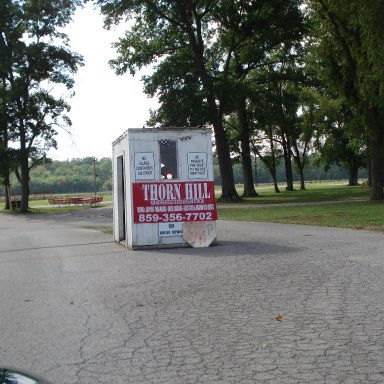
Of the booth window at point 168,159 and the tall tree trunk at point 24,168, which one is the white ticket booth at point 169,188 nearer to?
the booth window at point 168,159

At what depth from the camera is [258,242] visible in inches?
503

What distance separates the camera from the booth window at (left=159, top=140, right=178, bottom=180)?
40.8 feet

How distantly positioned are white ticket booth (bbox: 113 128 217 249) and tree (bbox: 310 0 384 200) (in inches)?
564

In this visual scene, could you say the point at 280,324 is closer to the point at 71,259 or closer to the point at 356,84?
the point at 71,259

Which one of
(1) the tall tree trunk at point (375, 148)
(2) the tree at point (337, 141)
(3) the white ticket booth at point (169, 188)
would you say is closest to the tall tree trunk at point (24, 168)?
(1) the tall tree trunk at point (375, 148)

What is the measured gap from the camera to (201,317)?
233 inches

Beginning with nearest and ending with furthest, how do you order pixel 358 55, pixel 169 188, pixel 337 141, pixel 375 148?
pixel 169 188 → pixel 358 55 → pixel 375 148 → pixel 337 141

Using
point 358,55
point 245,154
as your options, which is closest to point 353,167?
point 245,154

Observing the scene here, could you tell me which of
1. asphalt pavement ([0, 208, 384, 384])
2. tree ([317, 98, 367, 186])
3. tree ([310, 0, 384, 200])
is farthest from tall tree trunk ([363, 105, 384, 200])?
asphalt pavement ([0, 208, 384, 384])

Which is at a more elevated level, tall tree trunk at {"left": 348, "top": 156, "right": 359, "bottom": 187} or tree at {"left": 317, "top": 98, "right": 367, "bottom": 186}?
tree at {"left": 317, "top": 98, "right": 367, "bottom": 186}

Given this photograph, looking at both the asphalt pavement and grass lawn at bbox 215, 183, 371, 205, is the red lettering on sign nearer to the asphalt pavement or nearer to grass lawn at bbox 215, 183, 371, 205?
the asphalt pavement

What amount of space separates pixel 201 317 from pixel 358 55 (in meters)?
24.2

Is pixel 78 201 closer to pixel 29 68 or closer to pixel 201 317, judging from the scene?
pixel 29 68

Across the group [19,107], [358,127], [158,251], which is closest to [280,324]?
[158,251]
